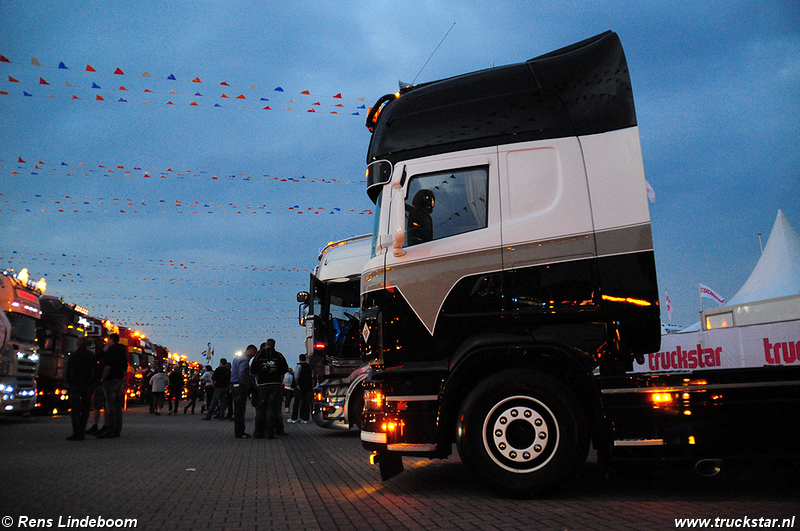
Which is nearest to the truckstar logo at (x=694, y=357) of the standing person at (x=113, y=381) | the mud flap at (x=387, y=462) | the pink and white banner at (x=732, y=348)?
the pink and white banner at (x=732, y=348)

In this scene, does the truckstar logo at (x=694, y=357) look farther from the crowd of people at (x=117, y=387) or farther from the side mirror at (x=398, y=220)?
the crowd of people at (x=117, y=387)

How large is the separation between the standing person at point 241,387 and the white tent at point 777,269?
1276 centimetres

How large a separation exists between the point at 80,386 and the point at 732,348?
12.2 metres

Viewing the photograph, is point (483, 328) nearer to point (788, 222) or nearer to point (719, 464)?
point (719, 464)

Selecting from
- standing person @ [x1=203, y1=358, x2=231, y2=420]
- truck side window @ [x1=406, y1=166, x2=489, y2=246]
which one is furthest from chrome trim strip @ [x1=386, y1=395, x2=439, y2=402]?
standing person @ [x1=203, y1=358, x2=231, y2=420]

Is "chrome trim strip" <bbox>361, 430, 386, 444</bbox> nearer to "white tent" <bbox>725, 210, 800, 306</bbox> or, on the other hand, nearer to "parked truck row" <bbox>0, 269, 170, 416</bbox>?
"parked truck row" <bbox>0, 269, 170, 416</bbox>

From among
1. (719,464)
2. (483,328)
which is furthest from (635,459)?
(483,328)

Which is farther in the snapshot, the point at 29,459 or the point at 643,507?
the point at 29,459

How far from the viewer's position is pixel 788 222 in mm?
16906

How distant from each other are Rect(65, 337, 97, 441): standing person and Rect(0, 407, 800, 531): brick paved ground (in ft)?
7.17

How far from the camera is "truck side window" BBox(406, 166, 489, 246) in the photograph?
552 centimetres

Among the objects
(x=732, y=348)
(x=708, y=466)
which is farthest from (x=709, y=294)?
(x=708, y=466)

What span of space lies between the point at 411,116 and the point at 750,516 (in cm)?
453

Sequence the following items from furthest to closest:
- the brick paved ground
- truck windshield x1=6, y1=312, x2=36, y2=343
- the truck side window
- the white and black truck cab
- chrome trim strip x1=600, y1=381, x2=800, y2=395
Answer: truck windshield x1=6, y1=312, x2=36, y2=343, the truck side window, the white and black truck cab, chrome trim strip x1=600, y1=381, x2=800, y2=395, the brick paved ground
